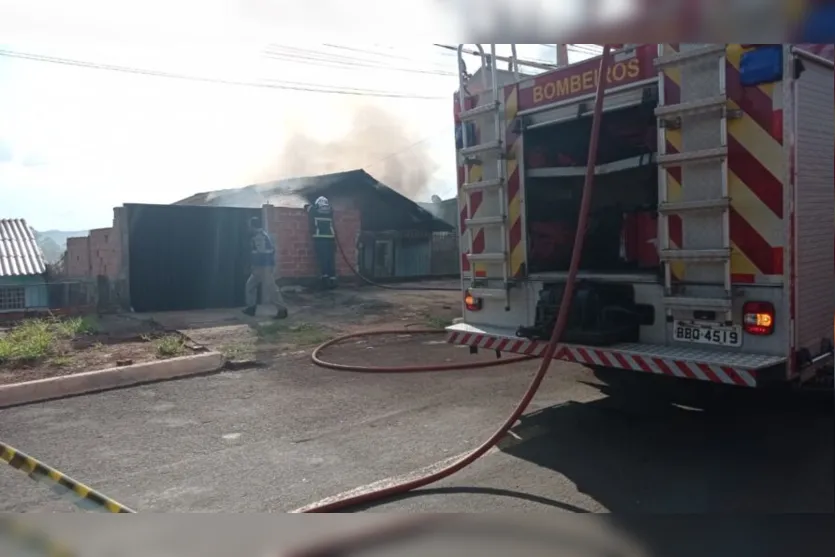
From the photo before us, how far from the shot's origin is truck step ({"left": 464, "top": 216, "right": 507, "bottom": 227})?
5.06 meters

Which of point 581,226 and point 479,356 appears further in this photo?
point 479,356

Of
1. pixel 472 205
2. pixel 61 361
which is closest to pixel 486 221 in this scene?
pixel 472 205

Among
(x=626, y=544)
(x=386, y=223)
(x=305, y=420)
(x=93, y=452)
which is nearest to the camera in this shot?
(x=626, y=544)

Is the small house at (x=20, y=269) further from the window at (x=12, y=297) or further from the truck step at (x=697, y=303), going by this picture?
the truck step at (x=697, y=303)

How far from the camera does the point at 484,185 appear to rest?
5125 mm

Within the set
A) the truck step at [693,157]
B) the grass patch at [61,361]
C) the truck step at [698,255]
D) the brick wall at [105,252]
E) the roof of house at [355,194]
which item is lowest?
the grass patch at [61,361]

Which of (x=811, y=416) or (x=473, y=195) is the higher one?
(x=473, y=195)

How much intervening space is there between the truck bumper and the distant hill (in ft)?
35.2

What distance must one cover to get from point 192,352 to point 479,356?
10.9 feet

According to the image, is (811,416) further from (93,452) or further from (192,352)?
(192,352)

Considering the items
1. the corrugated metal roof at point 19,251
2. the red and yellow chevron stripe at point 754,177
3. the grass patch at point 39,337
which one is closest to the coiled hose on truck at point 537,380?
the red and yellow chevron stripe at point 754,177

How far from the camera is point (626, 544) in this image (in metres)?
2.70

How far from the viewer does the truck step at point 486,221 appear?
16.6ft

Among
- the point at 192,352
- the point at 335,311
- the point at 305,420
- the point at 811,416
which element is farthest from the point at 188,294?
the point at 811,416
